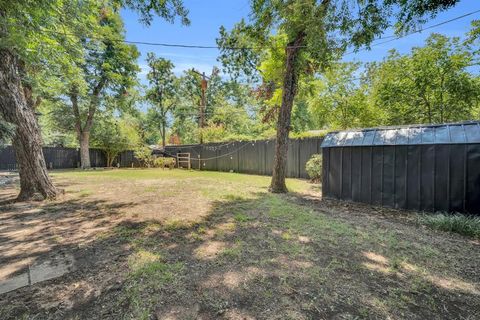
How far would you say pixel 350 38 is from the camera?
4.54m

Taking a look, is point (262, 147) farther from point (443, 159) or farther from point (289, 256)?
point (289, 256)

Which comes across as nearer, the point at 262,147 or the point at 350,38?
the point at 350,38

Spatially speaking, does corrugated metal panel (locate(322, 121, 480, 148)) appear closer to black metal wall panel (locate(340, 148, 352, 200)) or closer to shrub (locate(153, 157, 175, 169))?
black metal wall panel (locate(340, 148, 352, 200))

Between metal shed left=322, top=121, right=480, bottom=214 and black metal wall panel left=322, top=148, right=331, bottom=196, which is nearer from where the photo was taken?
metal shed left=322, top=121, right=480, bottom=214

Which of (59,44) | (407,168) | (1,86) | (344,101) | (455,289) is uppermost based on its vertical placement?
(59,44)

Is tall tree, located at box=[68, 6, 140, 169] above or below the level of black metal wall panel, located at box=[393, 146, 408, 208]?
above

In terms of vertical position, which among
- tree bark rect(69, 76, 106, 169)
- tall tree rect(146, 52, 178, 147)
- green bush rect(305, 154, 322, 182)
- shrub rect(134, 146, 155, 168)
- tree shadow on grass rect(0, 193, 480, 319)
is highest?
tall tree rect(146, 52, 178, 147)

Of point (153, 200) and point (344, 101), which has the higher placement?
point (344, 101)

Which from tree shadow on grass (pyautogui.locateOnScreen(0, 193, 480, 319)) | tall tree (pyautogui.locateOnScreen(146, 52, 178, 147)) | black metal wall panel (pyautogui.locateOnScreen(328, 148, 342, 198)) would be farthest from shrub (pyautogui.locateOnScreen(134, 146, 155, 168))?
tree shadow on grass (pyautogui.locateOnScreen(0, 193, 480, 319))

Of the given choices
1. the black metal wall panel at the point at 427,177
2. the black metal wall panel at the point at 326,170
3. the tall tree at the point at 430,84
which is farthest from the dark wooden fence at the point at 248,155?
the black metal wall panel at the point at 427,177

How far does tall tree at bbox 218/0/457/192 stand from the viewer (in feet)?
12.0

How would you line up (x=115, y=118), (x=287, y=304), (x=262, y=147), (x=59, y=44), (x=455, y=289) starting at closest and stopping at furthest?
1. (x=287, y=304)
2. (x=455, y=289)
3. (x=59, y=44)
4. (x=262, y=147)
5. (x=115, y=118)

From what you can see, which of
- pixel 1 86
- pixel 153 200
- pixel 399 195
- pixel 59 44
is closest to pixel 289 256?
pixel 399 195

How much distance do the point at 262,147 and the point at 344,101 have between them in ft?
13.2
